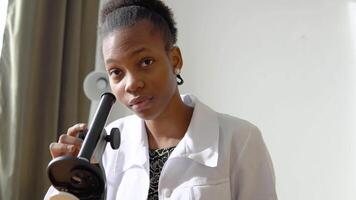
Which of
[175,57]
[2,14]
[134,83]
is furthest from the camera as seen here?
[2,14]

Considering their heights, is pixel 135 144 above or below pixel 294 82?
below

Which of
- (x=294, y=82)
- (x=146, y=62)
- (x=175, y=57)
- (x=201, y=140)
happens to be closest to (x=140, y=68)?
(x=146, y=62)

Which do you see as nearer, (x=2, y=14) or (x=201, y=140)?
(x=201, y=140)

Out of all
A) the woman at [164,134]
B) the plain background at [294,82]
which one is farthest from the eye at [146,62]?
the plain background at [294,82]

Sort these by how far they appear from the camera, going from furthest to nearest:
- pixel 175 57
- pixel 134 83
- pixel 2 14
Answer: pixel 2 14
pixel 175 57
pixel 134 83

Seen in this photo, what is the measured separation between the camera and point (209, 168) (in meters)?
0.85

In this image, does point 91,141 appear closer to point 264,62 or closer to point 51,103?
point 51,103

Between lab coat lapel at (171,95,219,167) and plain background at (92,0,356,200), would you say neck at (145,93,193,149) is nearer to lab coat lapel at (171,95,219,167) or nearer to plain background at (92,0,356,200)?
lab coat lapel at (171,95,219,167)

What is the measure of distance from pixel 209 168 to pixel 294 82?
2.40ft

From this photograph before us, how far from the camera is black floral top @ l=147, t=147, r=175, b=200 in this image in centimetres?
86

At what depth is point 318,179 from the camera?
1.37 metres

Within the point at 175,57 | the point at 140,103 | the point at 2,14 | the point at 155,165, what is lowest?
the point at 155,165

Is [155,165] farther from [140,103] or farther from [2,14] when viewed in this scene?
[2,14]

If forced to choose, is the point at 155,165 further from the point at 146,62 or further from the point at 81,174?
the point at 81,174
